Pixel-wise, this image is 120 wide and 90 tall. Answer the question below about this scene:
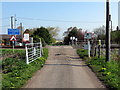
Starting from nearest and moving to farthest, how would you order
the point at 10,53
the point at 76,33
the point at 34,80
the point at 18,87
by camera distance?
the point at 18,87, the point at 34,80, the point at 10,53, the point at 76,33

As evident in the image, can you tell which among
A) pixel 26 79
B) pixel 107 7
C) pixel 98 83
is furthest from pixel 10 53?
pixel 98 83

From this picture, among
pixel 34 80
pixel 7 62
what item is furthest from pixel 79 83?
pixel 7 62

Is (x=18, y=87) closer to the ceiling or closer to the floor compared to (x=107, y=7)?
closer to the floor

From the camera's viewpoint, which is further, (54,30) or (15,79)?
(54,30)

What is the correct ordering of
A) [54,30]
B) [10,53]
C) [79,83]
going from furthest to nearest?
[54,30]
[10,53]
[79,83]

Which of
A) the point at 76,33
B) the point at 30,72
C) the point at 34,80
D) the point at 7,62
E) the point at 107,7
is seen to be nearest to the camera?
the point at 34,80

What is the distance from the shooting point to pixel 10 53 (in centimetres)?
2650

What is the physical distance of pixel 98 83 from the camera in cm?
899

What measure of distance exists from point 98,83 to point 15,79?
141 inches

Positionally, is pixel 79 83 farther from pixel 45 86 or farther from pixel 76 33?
pixel 76 33

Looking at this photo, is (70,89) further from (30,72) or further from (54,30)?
(54,30)

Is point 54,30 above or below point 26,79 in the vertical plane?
above

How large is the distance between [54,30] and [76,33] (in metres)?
19.5

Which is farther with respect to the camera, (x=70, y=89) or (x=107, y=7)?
(x=107, y=7)
